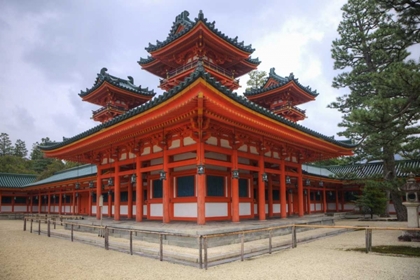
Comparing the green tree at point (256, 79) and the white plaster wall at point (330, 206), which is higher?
the green tree at point (256, 79)

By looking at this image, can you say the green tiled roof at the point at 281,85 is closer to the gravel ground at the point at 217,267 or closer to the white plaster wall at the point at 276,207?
the white plaster wall at the point at 276,207

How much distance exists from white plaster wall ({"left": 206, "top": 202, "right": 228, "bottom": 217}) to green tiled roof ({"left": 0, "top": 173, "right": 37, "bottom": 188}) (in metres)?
31.1

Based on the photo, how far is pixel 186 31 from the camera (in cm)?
1647

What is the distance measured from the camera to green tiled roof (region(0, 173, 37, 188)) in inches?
1428

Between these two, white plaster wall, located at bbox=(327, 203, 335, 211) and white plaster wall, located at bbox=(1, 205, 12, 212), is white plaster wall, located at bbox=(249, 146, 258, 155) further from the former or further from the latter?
white plaster wall, located at bbox=(1, 205, 12, 212)

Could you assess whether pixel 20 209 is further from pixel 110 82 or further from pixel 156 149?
pixel 156 149

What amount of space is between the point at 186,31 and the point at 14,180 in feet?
111

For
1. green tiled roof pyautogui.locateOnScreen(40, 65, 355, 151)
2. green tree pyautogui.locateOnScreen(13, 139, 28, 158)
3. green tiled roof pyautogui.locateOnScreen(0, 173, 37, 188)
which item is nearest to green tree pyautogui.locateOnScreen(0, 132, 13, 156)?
green tree pyautogui.locateOnScreen(13, 139, 28, 158)

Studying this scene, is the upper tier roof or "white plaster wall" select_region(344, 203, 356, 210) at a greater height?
the upper tier roof

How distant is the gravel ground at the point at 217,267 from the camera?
7332 millimetres

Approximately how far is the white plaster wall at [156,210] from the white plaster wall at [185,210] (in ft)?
4.79

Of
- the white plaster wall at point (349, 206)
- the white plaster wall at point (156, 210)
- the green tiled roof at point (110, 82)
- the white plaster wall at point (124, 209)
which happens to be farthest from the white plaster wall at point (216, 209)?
the white plaster wall at point (349, 206)

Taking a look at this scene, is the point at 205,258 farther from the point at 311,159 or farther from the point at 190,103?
the point at 311,159

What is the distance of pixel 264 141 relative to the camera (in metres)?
15.2
